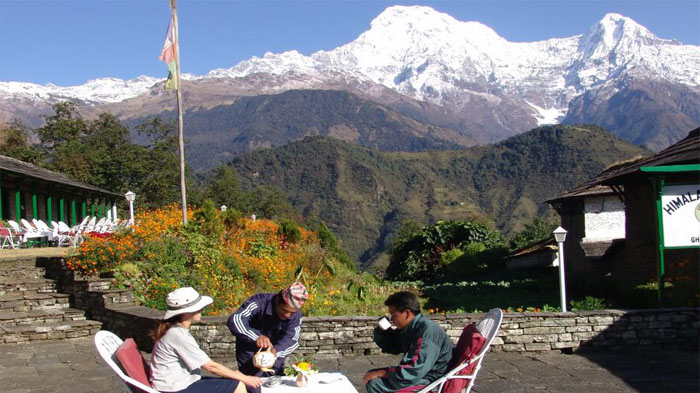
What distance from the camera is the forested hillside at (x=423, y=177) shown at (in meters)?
121

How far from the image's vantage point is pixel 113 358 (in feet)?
15.7

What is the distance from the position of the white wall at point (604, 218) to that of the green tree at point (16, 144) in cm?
3475

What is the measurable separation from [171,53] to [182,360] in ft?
44.3

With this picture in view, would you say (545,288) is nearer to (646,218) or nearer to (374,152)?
(646,218)

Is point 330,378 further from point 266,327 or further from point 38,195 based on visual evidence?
point 38,195

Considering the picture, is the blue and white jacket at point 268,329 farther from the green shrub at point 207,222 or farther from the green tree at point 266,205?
the green tree at point 266,205

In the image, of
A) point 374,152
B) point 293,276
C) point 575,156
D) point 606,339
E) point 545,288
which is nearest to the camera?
point 606,339

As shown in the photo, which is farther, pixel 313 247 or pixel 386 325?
pixel 313 247

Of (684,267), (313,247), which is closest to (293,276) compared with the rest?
(313,247)

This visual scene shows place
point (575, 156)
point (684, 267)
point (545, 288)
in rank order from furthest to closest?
point (575, 156) → point (545, 288) → point (684, 267)

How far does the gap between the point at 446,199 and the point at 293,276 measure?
121749 millimetres

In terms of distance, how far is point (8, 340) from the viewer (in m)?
10.1

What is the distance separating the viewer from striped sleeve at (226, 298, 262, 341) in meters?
5.47

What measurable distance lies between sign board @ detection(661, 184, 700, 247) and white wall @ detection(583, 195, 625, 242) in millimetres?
9518
